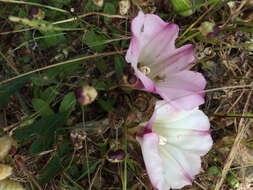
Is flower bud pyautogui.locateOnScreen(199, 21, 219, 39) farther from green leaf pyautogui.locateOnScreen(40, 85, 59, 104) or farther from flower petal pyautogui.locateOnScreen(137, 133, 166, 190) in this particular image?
green leaf pyautogui.locateOnScreen(40, 85, 59, 104)

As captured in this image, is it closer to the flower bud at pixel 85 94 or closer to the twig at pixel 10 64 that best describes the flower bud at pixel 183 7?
the flower bud at pixel 85 94

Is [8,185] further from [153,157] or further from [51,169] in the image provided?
[153,157]

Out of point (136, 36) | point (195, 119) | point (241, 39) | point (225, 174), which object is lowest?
point (225, 174)

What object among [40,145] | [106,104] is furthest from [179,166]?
[40,145]

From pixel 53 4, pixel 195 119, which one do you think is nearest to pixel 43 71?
pixel 53 4

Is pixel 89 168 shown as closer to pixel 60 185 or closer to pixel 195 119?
pixel 60 185

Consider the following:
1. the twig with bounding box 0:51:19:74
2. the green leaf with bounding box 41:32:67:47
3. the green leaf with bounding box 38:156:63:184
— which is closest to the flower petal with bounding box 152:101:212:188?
the green leaf with bounding box 38:156:63:184

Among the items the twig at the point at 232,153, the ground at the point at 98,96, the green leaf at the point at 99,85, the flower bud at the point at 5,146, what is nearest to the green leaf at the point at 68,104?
the ground at the point at 98,96
